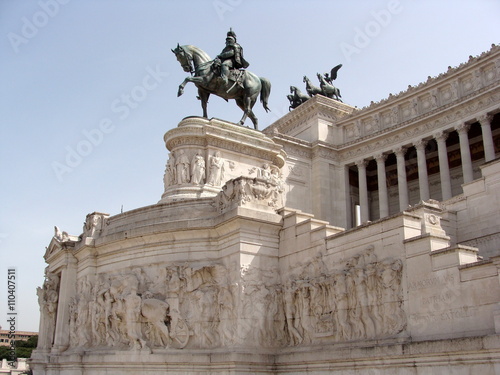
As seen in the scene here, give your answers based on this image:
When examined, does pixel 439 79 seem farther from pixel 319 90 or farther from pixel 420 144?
pixel 319 90

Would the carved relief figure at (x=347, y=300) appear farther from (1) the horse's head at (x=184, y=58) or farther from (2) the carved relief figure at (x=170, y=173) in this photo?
(1) the horse's head at (x=184, y=58)

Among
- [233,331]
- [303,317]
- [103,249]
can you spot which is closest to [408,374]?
[303,317]

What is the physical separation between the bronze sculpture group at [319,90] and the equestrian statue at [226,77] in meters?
30.4

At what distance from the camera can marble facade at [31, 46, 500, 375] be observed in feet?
47.5

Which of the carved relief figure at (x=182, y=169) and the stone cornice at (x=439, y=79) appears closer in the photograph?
the carved relief figure at (x=182, y=169)

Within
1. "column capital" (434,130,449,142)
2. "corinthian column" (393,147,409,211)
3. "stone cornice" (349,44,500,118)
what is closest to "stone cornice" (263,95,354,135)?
"stone cornice" (349,44,500,118)

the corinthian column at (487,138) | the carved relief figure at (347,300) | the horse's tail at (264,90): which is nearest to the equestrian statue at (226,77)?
the horse's tail at (264,90)

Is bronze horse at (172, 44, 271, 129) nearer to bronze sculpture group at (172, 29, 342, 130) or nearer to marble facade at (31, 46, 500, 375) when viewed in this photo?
bronze sculpture group at (172, 29, 342, 130)

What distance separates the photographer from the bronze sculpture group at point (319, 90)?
60.9m

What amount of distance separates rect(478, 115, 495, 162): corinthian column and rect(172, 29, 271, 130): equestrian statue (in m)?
20.8

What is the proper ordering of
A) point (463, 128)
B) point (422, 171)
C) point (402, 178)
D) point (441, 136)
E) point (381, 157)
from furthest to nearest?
point (381, 157) < point (402, 178) < point (422, 171) < point (441, 136) < point (463, 128)

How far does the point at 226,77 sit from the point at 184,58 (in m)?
2.87

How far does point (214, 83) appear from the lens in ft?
98.3

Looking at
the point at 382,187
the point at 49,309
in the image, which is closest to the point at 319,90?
the point at 382,187
